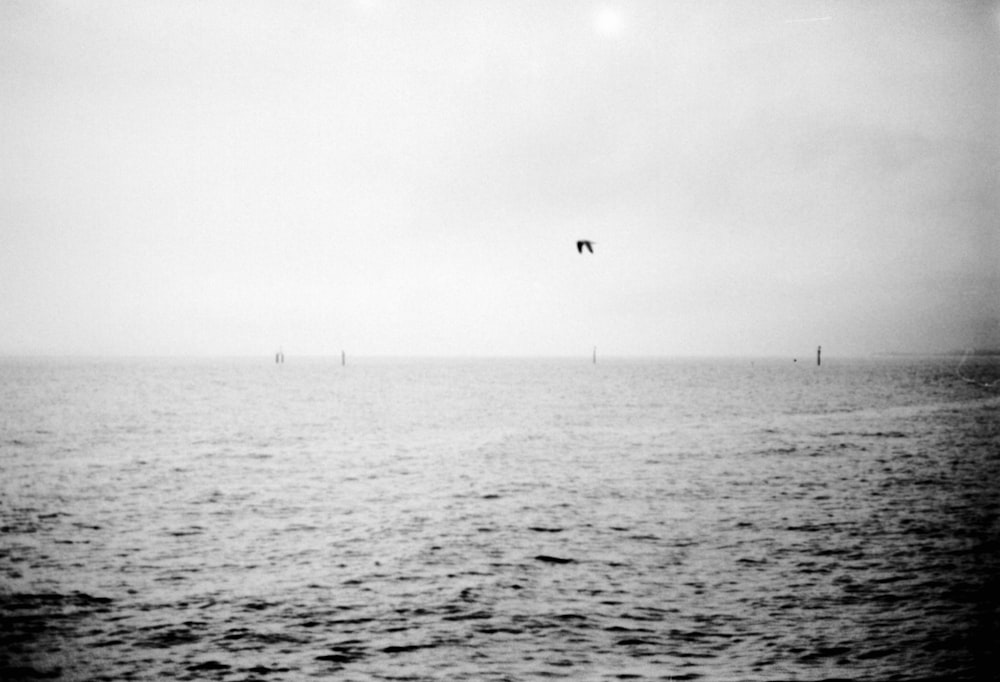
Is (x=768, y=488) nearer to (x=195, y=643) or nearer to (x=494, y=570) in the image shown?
(x=494, y=570)

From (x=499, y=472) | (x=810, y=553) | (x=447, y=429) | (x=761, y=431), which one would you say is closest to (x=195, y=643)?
(x=810, y=553)

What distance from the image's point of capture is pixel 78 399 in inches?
3258

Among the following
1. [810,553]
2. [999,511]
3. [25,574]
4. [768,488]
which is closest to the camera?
[25,574]

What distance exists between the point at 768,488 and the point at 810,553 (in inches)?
435

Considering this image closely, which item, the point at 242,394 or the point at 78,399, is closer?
the point at 78,399

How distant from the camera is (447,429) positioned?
57312 millimetres

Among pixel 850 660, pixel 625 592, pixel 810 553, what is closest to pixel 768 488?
pixel 810 553

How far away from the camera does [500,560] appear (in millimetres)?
20438

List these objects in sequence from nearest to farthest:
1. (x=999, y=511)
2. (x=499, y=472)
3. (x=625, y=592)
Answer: (x=625, y=592) < (x=999, y=511) < (x=499, y=472)

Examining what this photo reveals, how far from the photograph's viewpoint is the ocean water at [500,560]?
1387 centimetres

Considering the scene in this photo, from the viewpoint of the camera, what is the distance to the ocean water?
13.9 meters

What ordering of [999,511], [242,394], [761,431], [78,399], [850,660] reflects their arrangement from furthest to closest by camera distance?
[242,394], [78,399], [761,431], [999,511], [850,660]

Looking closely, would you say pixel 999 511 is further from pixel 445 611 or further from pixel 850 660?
pixel 445 611

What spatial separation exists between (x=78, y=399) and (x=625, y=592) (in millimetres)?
83287
